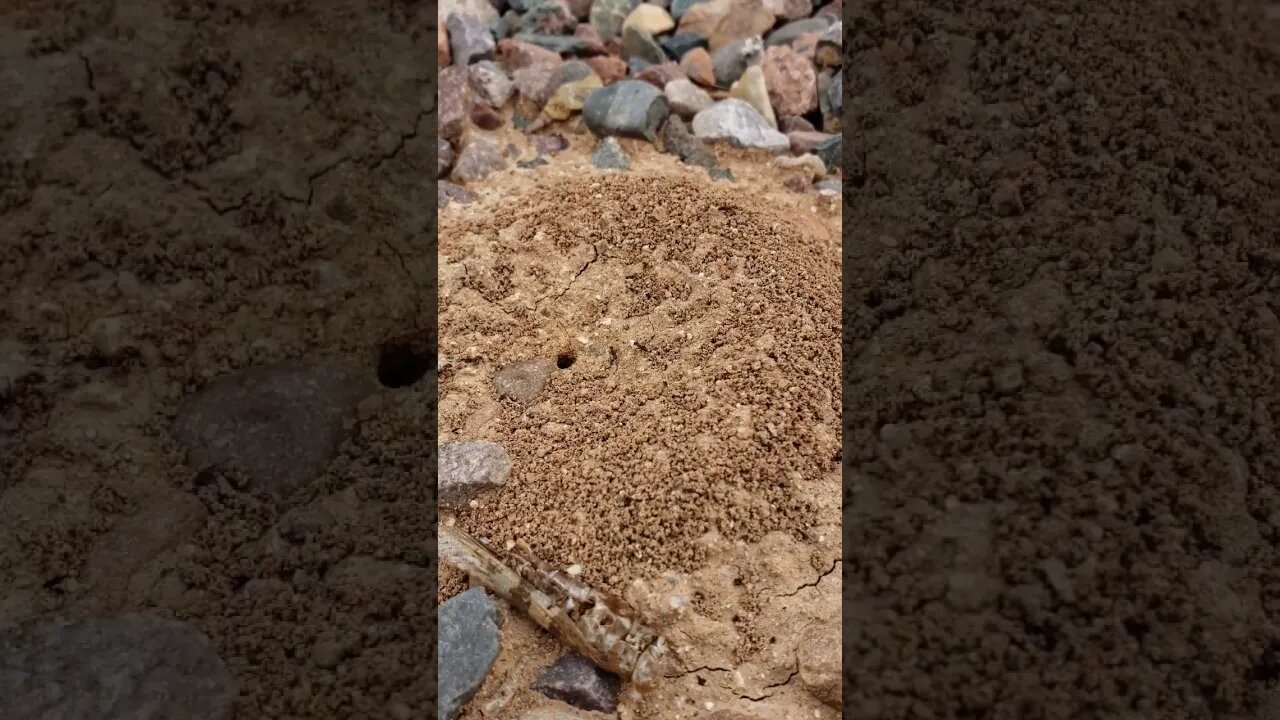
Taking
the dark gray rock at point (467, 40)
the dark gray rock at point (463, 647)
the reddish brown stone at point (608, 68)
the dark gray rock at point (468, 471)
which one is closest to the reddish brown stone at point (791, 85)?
the reddish brown stone at point (608, 68)

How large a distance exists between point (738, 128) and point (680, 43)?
27.9 inches

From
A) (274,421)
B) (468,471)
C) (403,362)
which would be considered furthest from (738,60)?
(274,421)

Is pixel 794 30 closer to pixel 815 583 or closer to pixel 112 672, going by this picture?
pixel 815 583

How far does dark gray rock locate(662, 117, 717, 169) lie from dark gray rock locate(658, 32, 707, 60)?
1.95 feet

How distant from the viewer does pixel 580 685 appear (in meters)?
1.91

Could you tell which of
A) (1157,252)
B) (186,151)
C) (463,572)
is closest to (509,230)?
(186,151)

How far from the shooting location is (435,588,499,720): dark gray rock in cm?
186

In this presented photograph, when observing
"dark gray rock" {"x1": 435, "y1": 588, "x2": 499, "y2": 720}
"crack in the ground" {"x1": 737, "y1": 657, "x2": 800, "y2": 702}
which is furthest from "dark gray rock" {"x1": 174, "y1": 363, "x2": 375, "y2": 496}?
"crack in the ground" {"x1": 737, "y1": 657, "x2": 800, "y2": 702}

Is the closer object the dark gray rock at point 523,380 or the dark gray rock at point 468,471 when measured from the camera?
the dark gray rock at point 468,471

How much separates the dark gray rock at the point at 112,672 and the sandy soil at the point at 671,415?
1.52 feet

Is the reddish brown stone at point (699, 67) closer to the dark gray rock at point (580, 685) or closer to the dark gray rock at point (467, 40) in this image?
the dark gray rock at point (467, 40)

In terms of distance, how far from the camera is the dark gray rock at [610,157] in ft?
10.6

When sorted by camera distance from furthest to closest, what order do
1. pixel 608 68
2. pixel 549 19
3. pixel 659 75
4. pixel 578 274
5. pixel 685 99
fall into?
pixel 549 19
pixel 608 68
pixel 659 75
pixel 685 99
pixel 578 274

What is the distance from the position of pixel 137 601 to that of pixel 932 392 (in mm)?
1464
